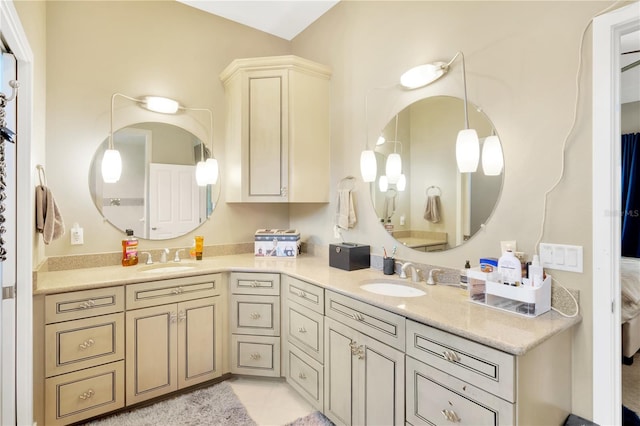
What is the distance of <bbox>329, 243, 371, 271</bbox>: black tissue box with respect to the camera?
90.4 inches

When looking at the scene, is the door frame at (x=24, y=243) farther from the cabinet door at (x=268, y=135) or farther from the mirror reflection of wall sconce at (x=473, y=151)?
the mirror reflection of wall sconce at (x=473, y=151)

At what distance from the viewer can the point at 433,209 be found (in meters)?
2.03

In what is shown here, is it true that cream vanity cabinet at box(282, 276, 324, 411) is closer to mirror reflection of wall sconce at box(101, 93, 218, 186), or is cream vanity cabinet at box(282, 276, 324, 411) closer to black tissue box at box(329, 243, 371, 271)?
black tissue box at box(329, 243, 371, 271)

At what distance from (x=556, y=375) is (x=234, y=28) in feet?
11.2

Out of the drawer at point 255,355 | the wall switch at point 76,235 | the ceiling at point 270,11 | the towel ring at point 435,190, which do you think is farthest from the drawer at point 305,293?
the ceiling at point 270,11

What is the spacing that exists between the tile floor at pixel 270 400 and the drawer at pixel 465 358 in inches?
41.6

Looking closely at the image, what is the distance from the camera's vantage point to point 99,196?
2447 millimetres

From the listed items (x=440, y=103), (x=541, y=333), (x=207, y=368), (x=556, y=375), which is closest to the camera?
(x=541, y=333)

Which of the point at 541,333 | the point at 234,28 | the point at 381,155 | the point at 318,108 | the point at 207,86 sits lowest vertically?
the point at 541,333

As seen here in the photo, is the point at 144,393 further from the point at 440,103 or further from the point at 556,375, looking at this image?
the point at 440,103

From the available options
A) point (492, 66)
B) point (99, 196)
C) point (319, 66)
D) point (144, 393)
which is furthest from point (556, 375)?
point (99, 196)

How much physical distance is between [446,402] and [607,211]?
102 centimetres

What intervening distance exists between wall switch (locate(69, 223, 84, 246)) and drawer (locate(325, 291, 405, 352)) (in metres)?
1.84

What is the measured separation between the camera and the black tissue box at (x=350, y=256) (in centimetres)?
230
